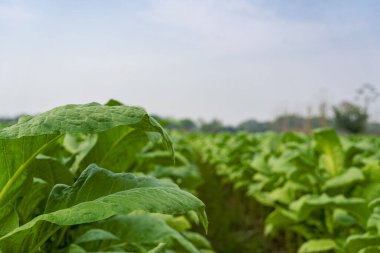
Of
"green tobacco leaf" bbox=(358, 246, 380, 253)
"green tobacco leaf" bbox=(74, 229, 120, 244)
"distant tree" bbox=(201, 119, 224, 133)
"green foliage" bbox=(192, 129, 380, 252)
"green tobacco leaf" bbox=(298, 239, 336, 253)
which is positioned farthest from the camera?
"distant tree" bbox=(201, 119, 224, 133)

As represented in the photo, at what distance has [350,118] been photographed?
39750 millimetres

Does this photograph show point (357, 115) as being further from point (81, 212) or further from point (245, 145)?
point (81, 212)

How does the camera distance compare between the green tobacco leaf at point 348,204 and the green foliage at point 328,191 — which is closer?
the green tobacco leaf at point 348,204

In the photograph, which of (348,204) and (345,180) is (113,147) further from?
(345,180)

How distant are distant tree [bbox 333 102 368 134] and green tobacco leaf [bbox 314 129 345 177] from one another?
36606 millimetres

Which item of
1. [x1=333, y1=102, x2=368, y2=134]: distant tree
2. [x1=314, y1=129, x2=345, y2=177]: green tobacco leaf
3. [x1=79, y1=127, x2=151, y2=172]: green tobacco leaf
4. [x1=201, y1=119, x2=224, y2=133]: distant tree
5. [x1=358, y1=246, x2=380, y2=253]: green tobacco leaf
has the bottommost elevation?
[x1=201, y1=119, x2=224, y2=133]: distant tree

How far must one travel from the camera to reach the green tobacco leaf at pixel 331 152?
12.4ft

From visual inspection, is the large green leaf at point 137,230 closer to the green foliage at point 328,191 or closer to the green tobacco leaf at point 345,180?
the green foliage at point 328,191

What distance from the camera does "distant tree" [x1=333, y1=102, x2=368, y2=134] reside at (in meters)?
39.1

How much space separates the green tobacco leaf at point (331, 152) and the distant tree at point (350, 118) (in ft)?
120

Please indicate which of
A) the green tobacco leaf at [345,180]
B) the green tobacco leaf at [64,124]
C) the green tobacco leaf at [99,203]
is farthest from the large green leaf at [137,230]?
the green tobacco leaf at [345,180]

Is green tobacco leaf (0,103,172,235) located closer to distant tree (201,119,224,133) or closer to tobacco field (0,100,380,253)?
tobacco field (0,100,380,253)

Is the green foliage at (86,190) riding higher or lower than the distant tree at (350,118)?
higher

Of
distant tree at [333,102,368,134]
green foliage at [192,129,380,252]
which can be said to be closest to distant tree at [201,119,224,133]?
distant tree at [333,102,368,134]
